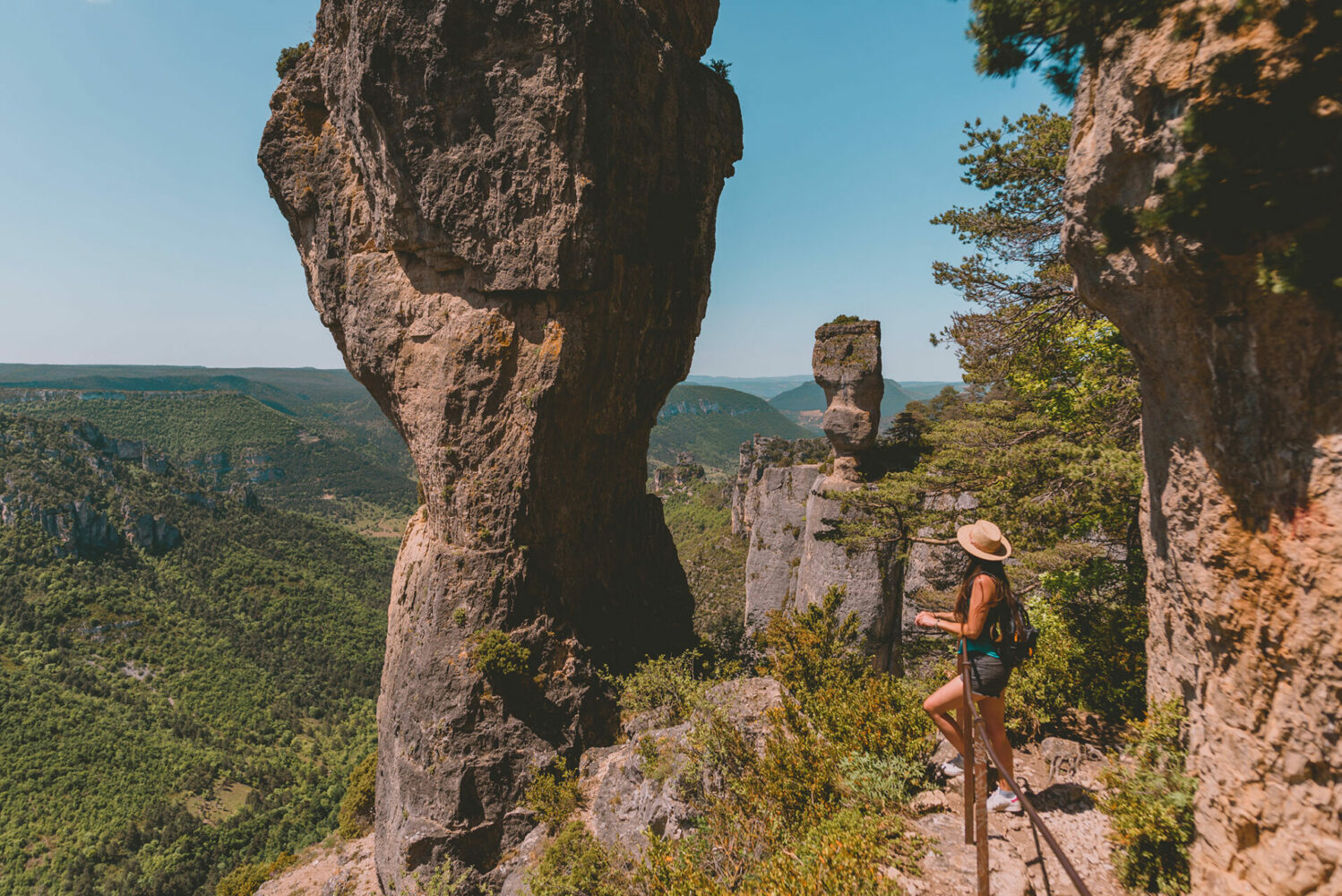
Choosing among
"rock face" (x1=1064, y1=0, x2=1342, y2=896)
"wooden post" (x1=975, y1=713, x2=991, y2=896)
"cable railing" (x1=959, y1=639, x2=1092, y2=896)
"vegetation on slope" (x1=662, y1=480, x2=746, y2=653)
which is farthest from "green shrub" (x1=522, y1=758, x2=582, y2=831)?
"rock face" (x1=1064, y1=0, x2=1342, y2=896)

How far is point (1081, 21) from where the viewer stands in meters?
3.35

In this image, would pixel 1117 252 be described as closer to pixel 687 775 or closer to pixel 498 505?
pixel 687 775

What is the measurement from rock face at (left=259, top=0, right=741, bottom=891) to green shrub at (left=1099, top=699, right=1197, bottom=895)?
34.6 ft

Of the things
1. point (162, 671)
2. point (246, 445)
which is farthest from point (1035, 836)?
point (246, 445)

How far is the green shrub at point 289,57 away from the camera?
13.7m

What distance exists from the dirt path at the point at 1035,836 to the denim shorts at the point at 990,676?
3.89ft

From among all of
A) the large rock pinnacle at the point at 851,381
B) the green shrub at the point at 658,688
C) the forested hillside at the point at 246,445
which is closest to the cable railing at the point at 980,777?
the green shrub at the point at 658,688

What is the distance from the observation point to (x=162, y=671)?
67.8m

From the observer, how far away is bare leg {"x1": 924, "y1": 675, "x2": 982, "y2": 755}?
514cm

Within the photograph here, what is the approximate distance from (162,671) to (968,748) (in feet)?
301

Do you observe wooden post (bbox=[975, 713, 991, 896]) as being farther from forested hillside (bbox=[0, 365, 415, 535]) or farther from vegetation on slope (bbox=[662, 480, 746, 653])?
forested hillside (bbox=[0, 365, 415, 535])

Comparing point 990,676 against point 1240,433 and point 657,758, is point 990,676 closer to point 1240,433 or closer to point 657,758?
point 1240,433

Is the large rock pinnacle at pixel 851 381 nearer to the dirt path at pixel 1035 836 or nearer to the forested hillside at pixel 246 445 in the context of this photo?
the dirt path at pixel 1035 836

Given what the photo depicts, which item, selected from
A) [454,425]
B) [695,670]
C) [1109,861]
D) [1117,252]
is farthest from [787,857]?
[695,670]
